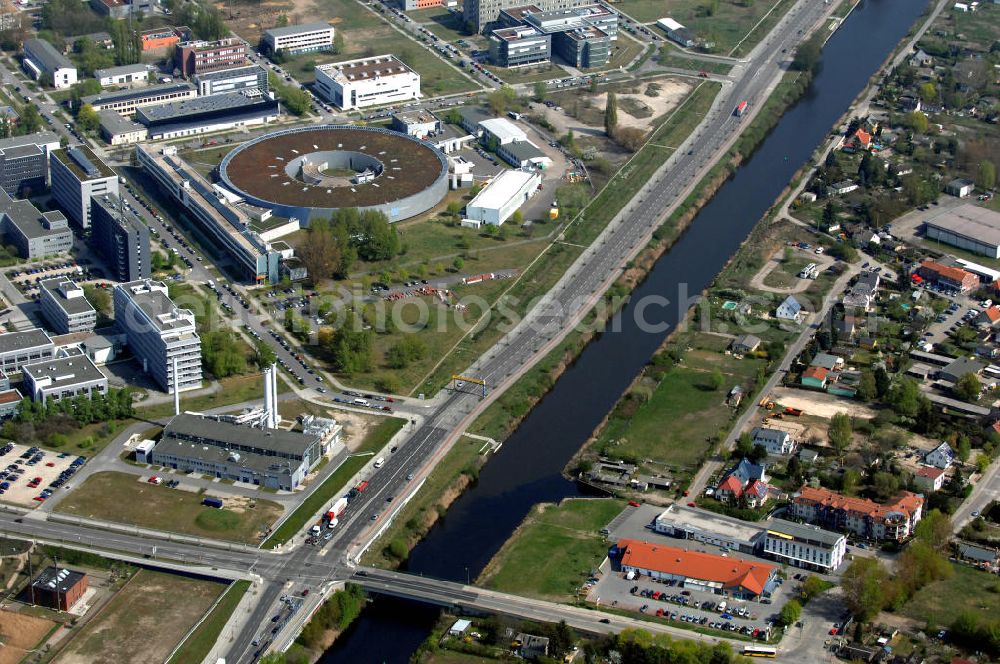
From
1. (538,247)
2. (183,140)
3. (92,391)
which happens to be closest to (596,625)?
(92,391)

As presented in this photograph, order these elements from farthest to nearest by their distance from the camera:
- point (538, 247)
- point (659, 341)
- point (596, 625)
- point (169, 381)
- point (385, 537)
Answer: point (538, 247) < point (659, 341) < point (169, 381) < point (385, 537) < point (596, 625)

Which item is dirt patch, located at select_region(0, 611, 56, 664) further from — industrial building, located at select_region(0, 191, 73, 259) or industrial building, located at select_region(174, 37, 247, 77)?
industrial building, located at select_region(174, 37, 247, 77)

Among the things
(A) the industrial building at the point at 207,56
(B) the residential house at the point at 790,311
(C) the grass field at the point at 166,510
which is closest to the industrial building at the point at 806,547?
(B) the residential house at the point at 790,311

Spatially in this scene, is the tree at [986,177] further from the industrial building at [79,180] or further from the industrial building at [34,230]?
the industrial building at [34,230]

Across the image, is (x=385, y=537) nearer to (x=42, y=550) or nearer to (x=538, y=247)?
(x=42, y=550)

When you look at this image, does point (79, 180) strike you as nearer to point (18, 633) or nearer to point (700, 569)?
point (18, 633)

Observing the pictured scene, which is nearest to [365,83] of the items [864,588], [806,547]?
[806,547]
